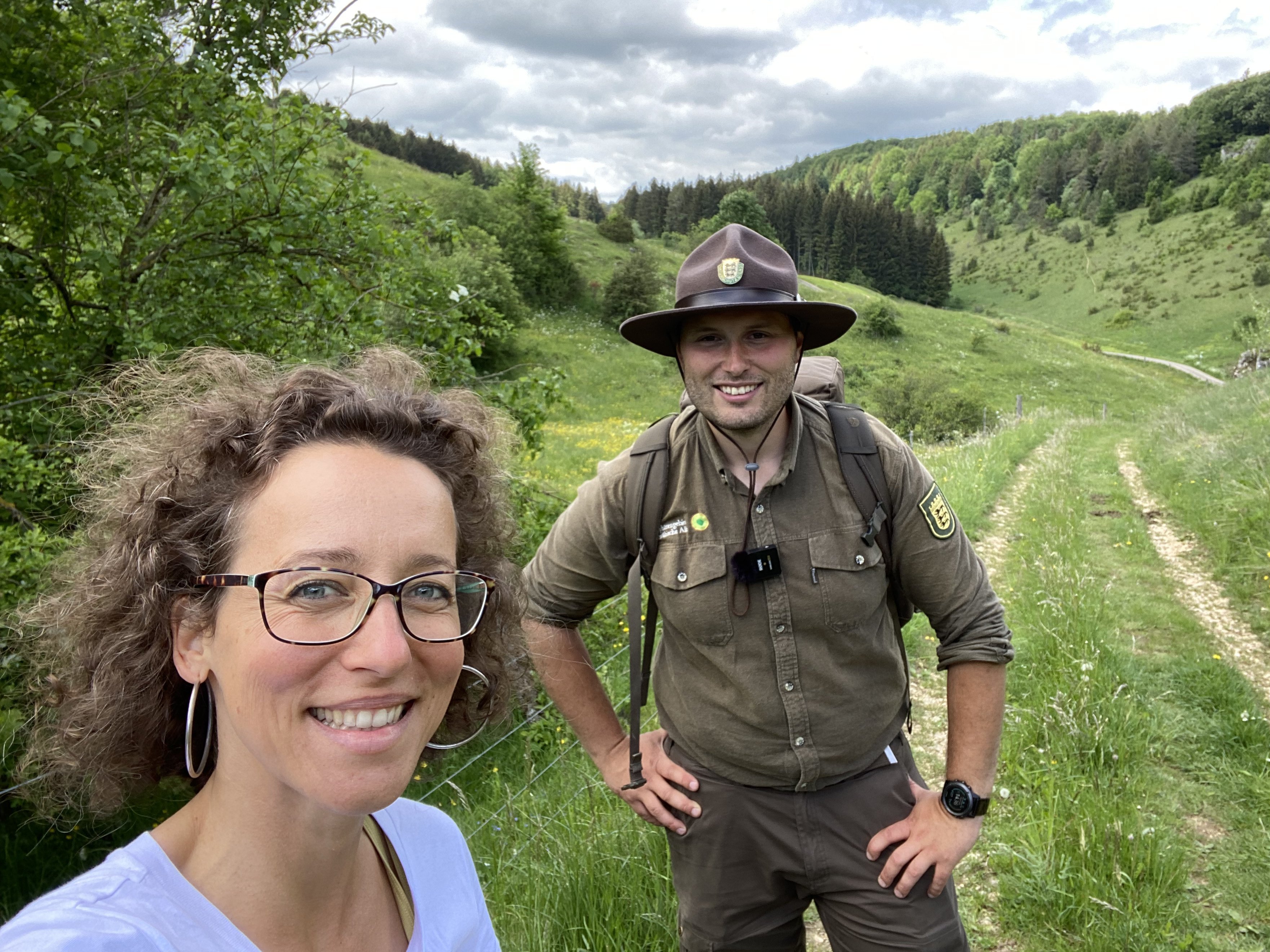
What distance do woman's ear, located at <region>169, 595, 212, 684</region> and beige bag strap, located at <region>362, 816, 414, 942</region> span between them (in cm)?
39

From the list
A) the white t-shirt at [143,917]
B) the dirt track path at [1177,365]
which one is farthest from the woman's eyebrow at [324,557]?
the dirt track path at [1177,365]

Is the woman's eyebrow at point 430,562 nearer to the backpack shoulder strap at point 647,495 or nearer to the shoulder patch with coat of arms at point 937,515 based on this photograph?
the backpack shoulder strap at point 647,495

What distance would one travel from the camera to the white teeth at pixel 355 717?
3.88ft

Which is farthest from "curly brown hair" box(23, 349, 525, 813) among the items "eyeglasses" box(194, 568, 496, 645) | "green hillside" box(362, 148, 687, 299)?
"green hillside" box(362, 148, 687, 299)

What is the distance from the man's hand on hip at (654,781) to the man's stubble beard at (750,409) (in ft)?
3.44

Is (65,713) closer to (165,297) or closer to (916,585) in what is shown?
(916,585)

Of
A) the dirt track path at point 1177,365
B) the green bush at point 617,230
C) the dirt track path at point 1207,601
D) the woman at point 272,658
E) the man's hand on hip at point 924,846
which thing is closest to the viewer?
the woman at point 272,658

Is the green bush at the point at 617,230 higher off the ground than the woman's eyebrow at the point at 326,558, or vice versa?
the green bush at the point at 617,230

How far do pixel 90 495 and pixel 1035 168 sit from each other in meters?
162

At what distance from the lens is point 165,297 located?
4.68 meters

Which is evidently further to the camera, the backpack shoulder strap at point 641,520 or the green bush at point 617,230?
the green bush at point 617,230

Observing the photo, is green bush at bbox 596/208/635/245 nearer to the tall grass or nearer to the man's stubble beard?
the tall grass

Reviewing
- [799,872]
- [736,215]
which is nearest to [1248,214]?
[736,215]

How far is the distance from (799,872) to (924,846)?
0.38 m
